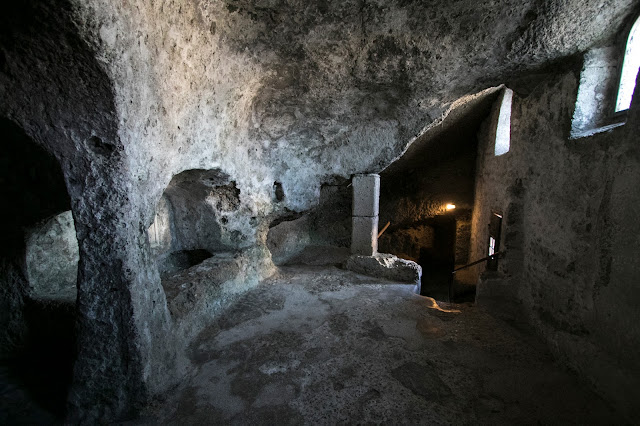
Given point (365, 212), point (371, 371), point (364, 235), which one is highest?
point (365, 212)

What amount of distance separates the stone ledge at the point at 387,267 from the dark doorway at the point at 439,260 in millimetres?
4784

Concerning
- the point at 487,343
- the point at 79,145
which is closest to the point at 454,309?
the point at 487,343

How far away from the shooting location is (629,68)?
314 cm

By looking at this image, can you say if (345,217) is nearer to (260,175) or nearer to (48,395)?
(260,175)

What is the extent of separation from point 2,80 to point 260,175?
3.39m

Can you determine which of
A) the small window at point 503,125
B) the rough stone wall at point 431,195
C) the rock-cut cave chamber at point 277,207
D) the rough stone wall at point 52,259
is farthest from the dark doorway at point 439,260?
the rough stone wall at point 52,259

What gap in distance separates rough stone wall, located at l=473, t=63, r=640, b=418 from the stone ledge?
1169 mm

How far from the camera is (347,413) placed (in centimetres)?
261

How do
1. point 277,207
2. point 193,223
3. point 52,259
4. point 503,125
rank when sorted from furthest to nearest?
point 503,125, point 277,207, point 193,223, point 52,259

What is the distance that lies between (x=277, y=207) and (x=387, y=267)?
2278 millimetres

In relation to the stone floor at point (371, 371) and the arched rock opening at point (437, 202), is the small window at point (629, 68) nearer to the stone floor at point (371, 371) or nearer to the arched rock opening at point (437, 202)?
the stone floor at point (371, 371)

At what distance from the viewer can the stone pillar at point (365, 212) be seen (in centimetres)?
586

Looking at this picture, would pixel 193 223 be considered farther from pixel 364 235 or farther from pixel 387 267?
pixel 387 267

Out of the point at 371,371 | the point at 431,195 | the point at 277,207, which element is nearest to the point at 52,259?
the point at 277,207
